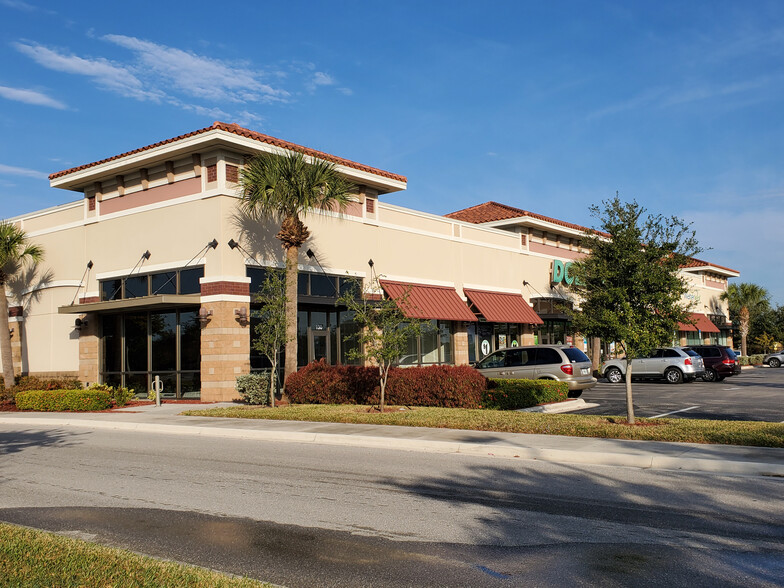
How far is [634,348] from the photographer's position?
14234mm

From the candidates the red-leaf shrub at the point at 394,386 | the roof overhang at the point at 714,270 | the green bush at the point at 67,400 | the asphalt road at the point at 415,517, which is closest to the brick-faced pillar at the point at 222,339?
the red-leaf shrub at the point at 394,386

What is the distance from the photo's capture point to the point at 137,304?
Result: 2277 cm

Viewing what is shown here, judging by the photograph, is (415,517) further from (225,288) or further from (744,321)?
(744,321)

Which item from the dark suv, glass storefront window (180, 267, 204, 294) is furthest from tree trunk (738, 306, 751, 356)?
glass storefront window (180, 267, 204, 294)

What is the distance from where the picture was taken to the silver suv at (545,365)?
2189 cm

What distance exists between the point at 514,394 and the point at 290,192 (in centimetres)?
876

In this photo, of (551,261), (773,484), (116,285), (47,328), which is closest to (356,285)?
(116,285)

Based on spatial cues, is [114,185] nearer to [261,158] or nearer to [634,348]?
[261,158]

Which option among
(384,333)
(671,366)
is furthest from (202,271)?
Result: (671,366)

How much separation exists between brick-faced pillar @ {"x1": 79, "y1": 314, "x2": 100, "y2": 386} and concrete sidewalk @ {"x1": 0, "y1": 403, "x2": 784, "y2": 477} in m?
6.05

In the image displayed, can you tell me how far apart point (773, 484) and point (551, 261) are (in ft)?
96.4

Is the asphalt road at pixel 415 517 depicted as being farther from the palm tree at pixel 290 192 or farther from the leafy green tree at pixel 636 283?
the palm tree at pixel 290 192

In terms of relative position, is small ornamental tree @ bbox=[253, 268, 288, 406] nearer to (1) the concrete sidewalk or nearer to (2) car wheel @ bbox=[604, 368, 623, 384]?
(1) the concrete sidewalk

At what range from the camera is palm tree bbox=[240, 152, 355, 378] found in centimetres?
2103
